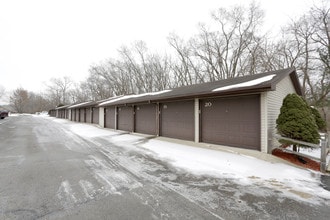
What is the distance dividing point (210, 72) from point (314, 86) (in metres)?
11.6

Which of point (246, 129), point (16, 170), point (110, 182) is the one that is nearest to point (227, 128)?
point (246, 129)

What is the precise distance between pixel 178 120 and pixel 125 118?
6.06 meters

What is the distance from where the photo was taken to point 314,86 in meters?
→ 18.0

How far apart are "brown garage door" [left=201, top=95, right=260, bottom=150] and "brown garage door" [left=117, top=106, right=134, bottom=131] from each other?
6.70 m

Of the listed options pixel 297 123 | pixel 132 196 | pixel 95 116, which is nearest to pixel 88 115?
pixel 95 116

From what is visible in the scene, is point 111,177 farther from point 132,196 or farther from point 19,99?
point 19,99

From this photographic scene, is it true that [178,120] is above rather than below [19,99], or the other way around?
below

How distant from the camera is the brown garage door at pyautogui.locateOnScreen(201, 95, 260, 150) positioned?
247 inches

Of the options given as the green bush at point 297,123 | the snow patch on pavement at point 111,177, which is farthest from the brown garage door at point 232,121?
the snow patch on pavement at point 111,177

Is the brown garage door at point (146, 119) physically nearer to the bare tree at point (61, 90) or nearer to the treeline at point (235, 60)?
the treeline at point (235, 60)

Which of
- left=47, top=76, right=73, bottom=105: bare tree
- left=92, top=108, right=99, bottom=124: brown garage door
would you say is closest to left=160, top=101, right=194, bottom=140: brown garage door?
left=92, top=108, right=99, bottom=124: brown garage door

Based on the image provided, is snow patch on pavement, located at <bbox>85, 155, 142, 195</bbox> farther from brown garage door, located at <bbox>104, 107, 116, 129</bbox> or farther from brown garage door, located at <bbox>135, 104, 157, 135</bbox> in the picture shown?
brown garage door, located at <bbox>104, 107, 116, 129</bbox>

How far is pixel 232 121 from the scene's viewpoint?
22.3 ft

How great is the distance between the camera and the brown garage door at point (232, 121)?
20.5 feet
